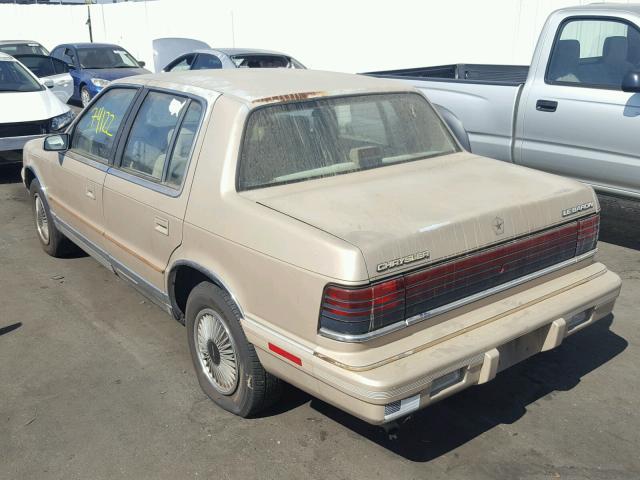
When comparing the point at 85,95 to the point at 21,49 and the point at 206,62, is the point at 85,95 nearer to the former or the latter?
the point at 206,62

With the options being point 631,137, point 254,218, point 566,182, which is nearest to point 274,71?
point 254,218

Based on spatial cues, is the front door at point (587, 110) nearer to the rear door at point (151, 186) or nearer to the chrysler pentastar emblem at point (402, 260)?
the chrysler pentastar emblem at point (402, 260)

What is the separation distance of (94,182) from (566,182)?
9.60 ft

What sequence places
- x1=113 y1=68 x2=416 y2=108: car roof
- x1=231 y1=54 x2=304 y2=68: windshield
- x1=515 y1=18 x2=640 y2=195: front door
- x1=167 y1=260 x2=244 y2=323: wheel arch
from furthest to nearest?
x1=231 y1=54 x2=304 y2=68: windshield, x1=515 y1=18 x2=640 y2=195: front door, x1=113 y1=68 x2=416 y2=108: car roof, x1=167 y1=260 x2=244 y2=323: wheel arch

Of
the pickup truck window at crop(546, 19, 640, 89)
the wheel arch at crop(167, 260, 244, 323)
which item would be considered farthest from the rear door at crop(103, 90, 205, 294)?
the pickup truck window at crop(546, 19, 640, 89)

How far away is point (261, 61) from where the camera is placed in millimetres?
11969

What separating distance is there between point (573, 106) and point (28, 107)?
6.46 metres

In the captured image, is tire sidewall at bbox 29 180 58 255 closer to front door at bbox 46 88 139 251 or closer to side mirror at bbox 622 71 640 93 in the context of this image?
front door at bbox 46 88 139 251

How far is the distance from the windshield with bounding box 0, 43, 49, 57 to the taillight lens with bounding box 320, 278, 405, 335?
50.8ft

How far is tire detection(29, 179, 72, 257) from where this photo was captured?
18.9 feet

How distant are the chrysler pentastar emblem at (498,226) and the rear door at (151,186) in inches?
61.9

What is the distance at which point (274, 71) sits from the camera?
437 centimetres

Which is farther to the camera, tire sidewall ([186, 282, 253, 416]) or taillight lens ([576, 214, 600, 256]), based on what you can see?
taillight lens ([576, 214, 600, 256])

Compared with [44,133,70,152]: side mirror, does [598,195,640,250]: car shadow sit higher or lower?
lower
